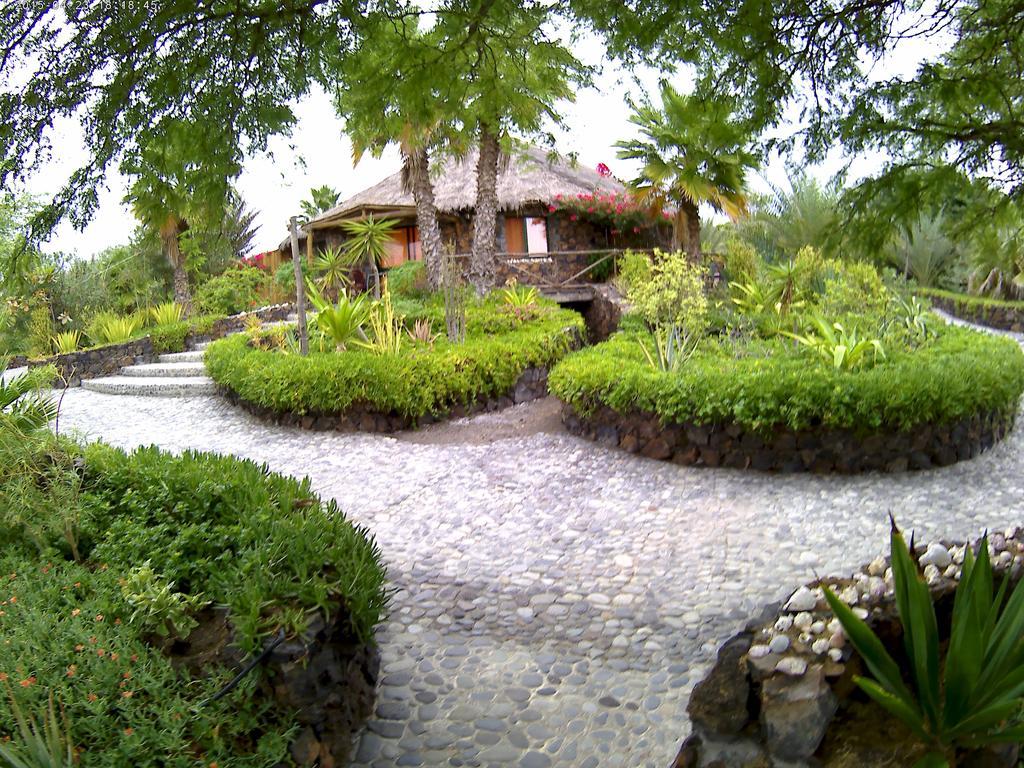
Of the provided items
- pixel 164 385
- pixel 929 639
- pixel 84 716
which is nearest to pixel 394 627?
pixel 84 716

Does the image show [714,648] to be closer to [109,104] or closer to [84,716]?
[84,716]

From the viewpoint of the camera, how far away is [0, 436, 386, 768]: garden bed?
8.98 feet

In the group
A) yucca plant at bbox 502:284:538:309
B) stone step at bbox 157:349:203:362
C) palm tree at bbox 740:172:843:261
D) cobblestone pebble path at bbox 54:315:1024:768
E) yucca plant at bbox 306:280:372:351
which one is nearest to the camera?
cobblestone pebble path at bbox 54:315:1024:768

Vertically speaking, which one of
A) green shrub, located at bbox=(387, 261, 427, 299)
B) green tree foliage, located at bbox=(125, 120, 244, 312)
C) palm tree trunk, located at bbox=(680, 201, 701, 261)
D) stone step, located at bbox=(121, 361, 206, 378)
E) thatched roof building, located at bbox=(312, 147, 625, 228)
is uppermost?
thatched roof building, located at bbox=(312, 147, 625, 228)

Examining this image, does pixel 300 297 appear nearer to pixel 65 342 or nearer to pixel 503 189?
pixel 65 342

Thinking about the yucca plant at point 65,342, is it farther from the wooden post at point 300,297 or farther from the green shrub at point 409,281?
the wooden post at point 300,297

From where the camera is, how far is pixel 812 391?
6941 mm

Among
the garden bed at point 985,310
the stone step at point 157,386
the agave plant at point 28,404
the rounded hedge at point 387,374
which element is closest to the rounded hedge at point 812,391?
the rounded hedge at point 387,374

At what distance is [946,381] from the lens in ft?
23.2

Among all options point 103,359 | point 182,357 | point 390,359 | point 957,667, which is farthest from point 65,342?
point 957,667

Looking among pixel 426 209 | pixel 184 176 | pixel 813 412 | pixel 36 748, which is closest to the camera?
pixel 36 748

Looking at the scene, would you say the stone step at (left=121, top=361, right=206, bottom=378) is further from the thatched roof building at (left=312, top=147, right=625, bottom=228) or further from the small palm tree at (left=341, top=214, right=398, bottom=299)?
the thatched roof building at (left=312, top=147, right=625, bottom=228)

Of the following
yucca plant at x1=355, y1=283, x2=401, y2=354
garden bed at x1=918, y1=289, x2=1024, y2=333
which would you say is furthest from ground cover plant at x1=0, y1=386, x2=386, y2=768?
garden bed at x1=918, y1=289, x2=1024, y2=333

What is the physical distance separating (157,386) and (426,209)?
6699 millimetres
